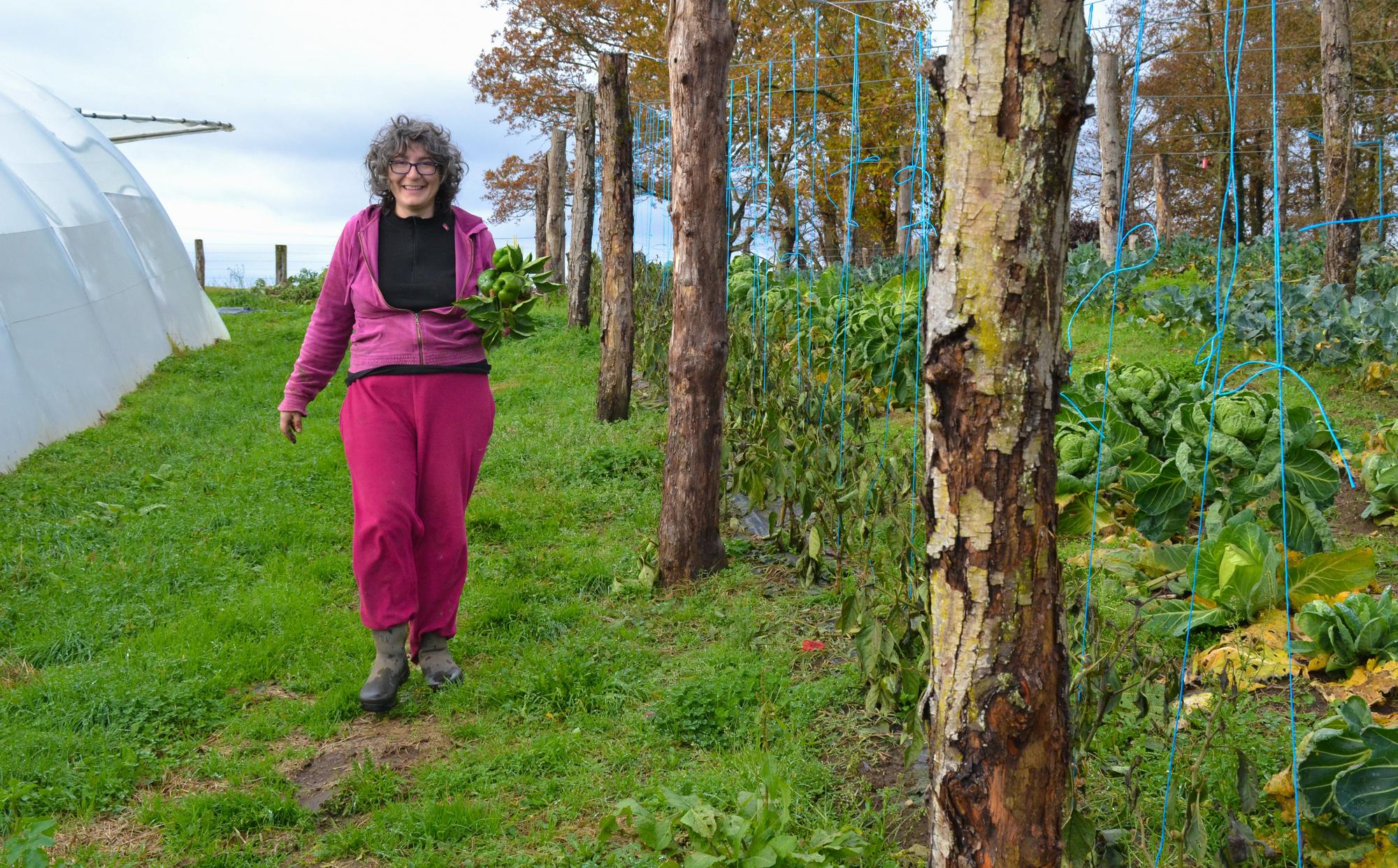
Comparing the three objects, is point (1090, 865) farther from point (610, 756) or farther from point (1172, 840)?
point (610, 756)

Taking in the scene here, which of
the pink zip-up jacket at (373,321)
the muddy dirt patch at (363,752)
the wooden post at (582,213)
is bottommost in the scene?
the muddy dirt patch at (363,752)

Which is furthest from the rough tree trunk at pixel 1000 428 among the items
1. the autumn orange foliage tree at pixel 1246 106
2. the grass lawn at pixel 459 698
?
the autumn orange foliage tree at pixel 1246 106

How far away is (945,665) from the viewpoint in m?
1.93

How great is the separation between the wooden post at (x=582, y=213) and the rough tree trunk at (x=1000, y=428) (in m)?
10.2

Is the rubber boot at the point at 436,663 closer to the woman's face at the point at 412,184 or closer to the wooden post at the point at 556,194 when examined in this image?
the woman's face at the point at 412,184

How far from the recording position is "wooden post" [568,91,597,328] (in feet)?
39.0

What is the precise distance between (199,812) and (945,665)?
2.19 m

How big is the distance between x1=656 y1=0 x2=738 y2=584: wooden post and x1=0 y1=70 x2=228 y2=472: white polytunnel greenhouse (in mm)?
4840

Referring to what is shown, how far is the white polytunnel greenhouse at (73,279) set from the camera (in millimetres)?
7617

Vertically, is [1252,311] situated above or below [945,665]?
above

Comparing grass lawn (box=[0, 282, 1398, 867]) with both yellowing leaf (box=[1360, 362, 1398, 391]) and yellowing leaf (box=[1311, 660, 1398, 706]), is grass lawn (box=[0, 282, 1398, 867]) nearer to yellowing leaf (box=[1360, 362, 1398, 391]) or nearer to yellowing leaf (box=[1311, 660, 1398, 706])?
yellowing leaf (box=[1311, 660, 1398, 706])

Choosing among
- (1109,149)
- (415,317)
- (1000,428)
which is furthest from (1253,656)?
(1109,149)

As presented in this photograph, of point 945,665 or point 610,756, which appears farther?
point 610,756

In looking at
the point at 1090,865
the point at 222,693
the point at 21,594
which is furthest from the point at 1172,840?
the point at 21,594
